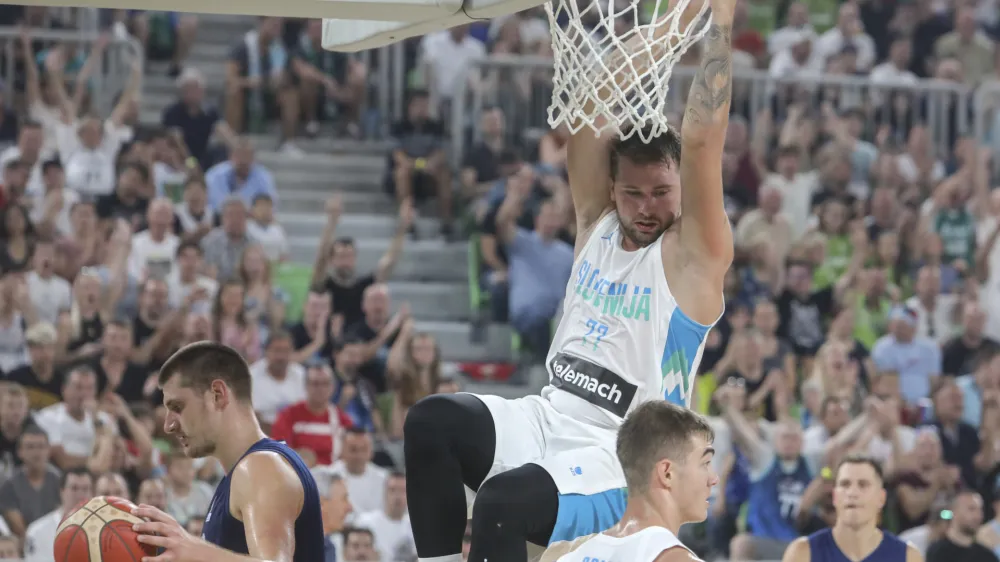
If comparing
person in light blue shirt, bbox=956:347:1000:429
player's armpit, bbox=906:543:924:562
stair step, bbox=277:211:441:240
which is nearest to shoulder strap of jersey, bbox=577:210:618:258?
player's armpit, bbox=906:543:924:562

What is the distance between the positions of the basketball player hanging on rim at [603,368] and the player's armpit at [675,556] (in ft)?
2.15

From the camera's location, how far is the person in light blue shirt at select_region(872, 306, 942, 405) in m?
12.1

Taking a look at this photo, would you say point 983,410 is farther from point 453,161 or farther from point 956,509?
point 453,161

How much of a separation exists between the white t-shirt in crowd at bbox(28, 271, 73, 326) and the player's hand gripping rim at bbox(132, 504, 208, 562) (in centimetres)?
615

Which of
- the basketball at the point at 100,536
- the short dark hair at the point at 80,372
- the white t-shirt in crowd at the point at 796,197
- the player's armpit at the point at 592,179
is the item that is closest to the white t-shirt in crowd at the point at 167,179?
the short dark hair at the point at 80,372

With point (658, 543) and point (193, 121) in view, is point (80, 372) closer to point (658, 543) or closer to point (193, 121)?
point (193, 121)

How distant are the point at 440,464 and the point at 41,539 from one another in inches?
191

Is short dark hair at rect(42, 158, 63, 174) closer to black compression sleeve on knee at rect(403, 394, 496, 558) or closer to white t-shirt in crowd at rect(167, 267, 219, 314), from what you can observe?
white t-shirt in crowd at rect(167, 267, 219, 314)

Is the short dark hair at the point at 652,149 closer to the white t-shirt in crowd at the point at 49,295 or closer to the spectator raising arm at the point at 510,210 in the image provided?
the white t-shirt in crowd at the point at 49,295

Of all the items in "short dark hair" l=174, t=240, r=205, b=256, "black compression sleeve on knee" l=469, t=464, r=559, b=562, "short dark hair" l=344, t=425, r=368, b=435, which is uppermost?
"black compression sleeve on knee" l=469, t=464, r=559, b=562

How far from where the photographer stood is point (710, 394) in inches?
436

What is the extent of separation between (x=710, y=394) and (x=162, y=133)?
184 inches

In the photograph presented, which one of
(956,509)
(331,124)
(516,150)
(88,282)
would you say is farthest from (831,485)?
(331,124)

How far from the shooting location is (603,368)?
518cm
